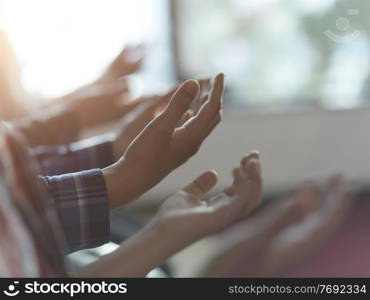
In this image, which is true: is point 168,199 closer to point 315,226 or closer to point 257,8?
point 315,226

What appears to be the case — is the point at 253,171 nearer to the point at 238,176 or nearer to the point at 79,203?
the point at 238,176

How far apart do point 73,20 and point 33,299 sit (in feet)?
3.27

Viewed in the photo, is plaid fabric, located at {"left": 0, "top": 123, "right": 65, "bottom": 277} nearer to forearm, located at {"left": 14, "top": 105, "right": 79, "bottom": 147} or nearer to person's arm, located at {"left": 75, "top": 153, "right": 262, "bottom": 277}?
person's arm, located at {"left": 75, "top": 153, "right": 262, "bottom": 277}

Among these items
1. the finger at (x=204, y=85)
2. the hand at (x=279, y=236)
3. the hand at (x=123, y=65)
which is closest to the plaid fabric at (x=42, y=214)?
the finger at (x=204, y=85)

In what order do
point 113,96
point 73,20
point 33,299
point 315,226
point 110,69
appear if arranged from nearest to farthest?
1. point 33,299
2. point 113,96
3. point 110,69
4. point 315,226
5. point 73,20

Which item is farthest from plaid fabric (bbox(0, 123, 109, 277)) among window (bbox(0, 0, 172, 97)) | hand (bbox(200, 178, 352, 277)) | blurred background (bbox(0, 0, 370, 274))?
blurred background (bbox(0, 0, 370, 274))

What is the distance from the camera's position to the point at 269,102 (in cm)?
176

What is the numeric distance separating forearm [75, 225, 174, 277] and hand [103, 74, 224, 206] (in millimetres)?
42

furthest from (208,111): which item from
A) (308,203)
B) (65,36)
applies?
(65,36)

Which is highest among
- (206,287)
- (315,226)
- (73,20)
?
(73,20)

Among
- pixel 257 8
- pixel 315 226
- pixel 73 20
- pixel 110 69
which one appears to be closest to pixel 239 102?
pixel 257 8

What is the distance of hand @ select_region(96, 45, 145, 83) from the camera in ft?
3.15

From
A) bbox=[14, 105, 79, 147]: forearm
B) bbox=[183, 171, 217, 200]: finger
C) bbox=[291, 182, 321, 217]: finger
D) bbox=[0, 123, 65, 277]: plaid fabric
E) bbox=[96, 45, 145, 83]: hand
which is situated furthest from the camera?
bbox=[291, 182, 321, 217]: finger

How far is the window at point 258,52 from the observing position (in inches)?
67.2
